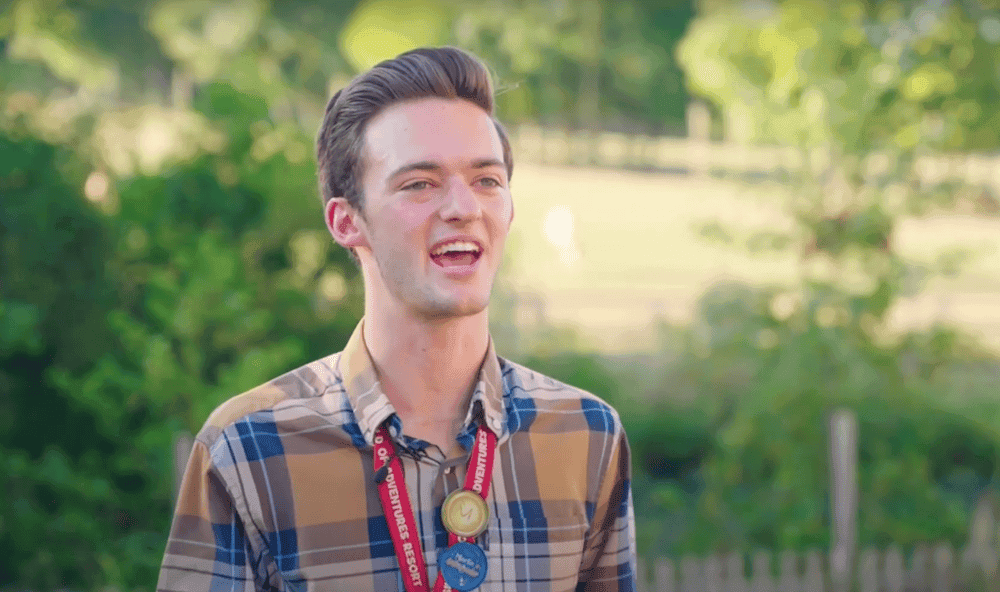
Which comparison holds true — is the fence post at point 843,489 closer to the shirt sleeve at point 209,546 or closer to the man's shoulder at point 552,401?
the man's shoulder at point 552,401

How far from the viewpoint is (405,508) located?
6.68ft

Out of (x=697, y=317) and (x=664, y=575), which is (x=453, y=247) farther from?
(x=697, y=317)

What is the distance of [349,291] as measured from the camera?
26.4 ft

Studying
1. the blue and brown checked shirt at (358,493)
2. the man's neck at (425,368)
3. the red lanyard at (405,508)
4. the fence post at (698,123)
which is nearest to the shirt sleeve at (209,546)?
the blue and brown checked shirt at (358,493)

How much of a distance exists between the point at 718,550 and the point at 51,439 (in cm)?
473

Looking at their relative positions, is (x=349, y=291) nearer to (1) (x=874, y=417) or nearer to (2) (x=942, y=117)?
(1) (x=874, y=417)

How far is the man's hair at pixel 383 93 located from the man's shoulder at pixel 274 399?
348 millimetres

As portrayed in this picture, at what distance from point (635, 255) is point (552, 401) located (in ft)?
71.7

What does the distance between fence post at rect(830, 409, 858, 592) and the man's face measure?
19.5 ft

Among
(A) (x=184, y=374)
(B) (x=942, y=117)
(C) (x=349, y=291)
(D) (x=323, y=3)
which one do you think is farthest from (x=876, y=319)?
(D) (x=323, y=3)

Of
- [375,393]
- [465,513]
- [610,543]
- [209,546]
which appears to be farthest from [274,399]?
[610,543]

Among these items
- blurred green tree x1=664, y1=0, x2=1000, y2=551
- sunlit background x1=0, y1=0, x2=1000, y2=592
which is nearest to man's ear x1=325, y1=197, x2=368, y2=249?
sunlit background x1=0, y1=0, x2=1000, y2=592

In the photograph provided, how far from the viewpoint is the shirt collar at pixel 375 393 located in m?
2.09

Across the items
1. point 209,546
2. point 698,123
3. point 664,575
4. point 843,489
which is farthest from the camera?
point 698,123
